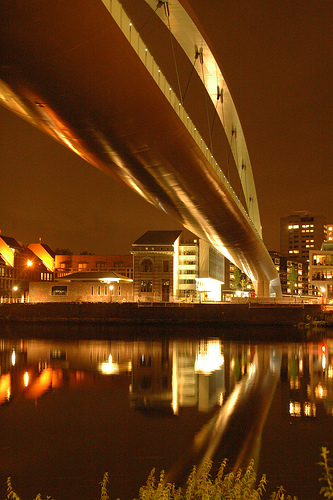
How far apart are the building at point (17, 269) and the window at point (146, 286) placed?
63.1 feet

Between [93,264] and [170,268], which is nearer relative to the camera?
[170,268]

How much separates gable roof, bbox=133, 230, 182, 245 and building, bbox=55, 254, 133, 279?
35777mm

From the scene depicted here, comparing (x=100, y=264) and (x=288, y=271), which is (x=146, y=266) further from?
(x=288, y=271)

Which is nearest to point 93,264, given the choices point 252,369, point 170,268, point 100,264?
point 100,264

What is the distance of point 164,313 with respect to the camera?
5678 cm

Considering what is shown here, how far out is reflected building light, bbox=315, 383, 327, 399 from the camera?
1684 centimetres

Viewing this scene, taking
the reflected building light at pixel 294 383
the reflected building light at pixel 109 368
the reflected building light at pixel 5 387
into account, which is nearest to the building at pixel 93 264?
the reflected building light at pixel 109 368

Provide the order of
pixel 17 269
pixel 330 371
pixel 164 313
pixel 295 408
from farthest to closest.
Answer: pixel 17 269
pixel 164 313
pixel 330 371
pixel 295 408

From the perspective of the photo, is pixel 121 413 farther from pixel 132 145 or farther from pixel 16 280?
pixel 16 280

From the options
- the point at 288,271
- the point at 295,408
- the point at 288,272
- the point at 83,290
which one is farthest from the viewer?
the point at 288,271

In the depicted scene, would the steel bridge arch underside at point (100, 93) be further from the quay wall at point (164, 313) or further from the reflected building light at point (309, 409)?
the quay wall at point (164, 313)

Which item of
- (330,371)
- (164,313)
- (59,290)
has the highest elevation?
(59,290)

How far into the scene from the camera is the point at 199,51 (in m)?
24.0

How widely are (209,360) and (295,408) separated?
452 inches
